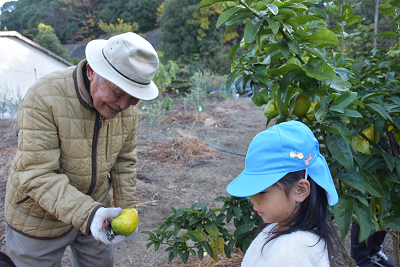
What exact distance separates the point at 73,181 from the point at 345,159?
1.22 m

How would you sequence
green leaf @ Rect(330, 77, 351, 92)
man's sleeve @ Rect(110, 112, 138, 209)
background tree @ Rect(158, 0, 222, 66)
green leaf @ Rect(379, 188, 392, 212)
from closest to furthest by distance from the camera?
green leaf @ Rect(330, 77, 351, 92) < green leaf @ Rect(379, 188, 392, 212) < man's sleeve @ Rect(110, 112, 138, 209) < background tree @ Rect(158, 0, 222, 66)

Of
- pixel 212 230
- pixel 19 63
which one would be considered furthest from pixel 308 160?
pixel 19 63

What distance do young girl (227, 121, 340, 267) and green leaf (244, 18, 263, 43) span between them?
0.96 ft

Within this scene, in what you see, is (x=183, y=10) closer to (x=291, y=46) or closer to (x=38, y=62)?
(x=38, y=62)

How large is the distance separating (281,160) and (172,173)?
328cm

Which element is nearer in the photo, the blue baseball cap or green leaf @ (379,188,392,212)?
the blue baseball cap

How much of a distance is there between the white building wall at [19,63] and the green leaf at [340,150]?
12.6 m

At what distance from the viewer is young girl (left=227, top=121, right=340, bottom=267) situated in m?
0.80

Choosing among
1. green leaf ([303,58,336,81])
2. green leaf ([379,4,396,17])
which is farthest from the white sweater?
green leaf ([379,4,396,17])

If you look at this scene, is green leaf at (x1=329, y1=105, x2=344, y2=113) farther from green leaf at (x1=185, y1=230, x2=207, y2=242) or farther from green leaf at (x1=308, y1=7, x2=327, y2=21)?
green leaf at (x1=185, y1=230, x2=207, y2=242)

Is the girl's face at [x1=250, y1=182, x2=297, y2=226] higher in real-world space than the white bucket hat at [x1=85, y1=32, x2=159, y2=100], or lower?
lower

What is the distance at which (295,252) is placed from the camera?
2.56ft

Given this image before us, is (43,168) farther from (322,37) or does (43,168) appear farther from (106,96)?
(322,37)

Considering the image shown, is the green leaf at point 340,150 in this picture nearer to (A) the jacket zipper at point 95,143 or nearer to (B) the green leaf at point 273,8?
(B) the green leaf at point 273,8
